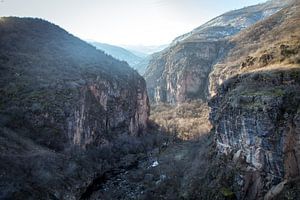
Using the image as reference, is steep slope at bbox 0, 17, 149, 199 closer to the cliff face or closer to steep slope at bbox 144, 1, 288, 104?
Answer: the cliff face

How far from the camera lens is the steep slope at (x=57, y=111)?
46688 mm

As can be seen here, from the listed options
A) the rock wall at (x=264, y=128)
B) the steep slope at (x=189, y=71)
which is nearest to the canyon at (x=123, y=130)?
the rock wall at (x=264, y=128)

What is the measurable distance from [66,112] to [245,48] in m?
74.5

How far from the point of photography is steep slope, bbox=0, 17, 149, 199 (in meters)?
46.7

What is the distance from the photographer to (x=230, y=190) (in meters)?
41.5

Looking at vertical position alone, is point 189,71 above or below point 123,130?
above

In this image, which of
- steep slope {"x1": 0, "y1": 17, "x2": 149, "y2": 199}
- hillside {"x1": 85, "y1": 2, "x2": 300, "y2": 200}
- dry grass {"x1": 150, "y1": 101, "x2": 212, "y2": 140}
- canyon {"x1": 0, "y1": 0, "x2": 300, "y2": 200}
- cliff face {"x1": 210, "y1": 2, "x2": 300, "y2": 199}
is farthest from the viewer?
dry grass {"x1": 150, "y1": 101, "x2": 212, "y2": 140}

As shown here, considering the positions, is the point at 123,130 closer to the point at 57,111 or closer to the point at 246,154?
the point at 57,111

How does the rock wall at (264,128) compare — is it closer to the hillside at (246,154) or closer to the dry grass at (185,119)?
the hillside at (246,154)

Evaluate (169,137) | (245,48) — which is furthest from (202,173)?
(245,48)

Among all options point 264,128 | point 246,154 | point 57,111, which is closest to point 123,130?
point 57,111

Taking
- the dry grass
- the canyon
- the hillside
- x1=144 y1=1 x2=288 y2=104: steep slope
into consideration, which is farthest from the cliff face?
x1=144 y1=1 x2=288 y2=104: steep slope

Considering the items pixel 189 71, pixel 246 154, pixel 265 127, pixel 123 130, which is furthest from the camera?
pixel 189 71

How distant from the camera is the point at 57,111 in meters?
61.1
